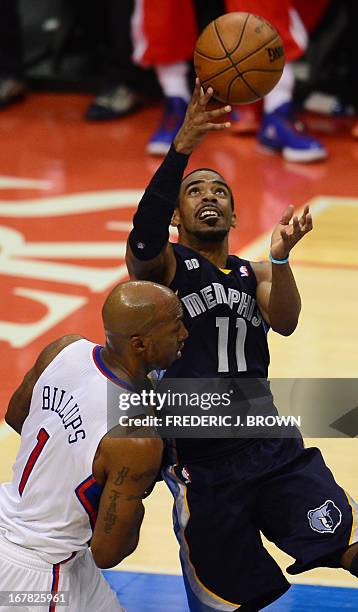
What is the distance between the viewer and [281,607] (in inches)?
183

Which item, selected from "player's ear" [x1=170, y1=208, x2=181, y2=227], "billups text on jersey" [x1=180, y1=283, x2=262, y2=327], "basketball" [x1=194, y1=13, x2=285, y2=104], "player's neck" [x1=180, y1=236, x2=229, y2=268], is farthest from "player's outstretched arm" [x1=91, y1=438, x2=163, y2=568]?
"basketball" [x1=194, y1=13, x2=285, y2=104]

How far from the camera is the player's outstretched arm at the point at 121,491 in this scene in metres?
3.63

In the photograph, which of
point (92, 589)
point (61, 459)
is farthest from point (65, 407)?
point (92, 589)

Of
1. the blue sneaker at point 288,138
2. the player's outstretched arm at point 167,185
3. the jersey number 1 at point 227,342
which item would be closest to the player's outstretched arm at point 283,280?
the jersey number 1 at point 227,342

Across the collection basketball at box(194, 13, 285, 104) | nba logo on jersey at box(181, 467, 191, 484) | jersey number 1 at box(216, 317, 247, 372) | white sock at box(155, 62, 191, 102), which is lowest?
white sock at box(155, 62, 191, 102)

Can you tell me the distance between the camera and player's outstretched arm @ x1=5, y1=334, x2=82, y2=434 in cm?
404

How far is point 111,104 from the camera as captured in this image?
10.8 metres

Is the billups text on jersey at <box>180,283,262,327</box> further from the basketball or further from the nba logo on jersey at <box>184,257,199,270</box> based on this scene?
the basketball

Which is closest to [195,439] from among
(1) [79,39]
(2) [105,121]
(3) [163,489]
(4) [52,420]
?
(4) [52,420]

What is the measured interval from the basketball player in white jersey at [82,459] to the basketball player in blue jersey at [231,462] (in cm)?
51

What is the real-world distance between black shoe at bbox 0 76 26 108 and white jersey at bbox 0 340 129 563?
7418mm

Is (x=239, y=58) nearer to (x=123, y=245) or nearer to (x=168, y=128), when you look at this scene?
(x=123, y=245)

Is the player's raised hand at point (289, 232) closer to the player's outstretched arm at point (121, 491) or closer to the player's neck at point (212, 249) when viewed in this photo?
the player's neck at point (212, 249)

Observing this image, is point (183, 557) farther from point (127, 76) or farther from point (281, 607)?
point (127, 76)
